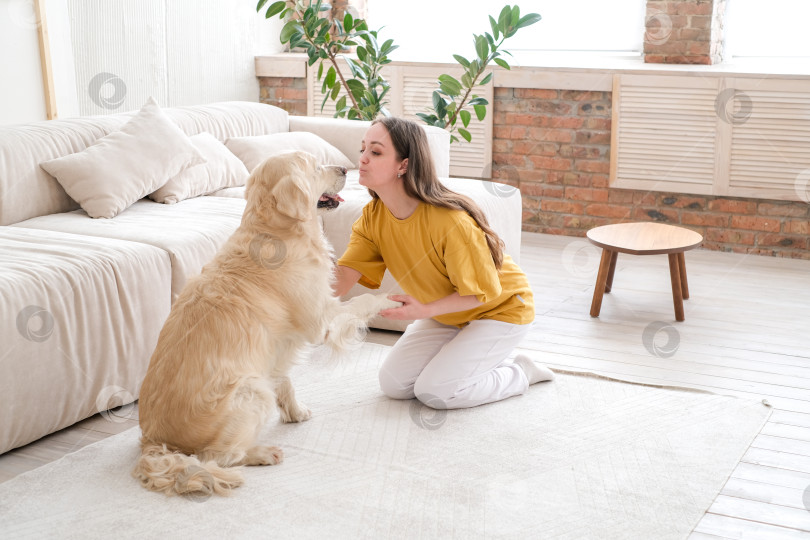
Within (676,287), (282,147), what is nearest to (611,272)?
(676,287)

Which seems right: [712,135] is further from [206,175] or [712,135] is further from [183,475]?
[183,475]

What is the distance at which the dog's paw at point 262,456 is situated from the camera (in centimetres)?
238

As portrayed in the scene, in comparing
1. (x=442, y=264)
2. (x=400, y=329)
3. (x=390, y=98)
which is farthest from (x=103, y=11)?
(x=442, y=264)

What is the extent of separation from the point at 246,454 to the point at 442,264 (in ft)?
2.68

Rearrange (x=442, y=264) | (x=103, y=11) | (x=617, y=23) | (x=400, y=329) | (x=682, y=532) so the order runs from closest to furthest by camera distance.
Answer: (x=682, y=532)
(x=442, y=264)
(x=400, y=329)
(x=103, y=11)
(x=617, y=23)

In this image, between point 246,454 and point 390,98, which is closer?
point 246,454

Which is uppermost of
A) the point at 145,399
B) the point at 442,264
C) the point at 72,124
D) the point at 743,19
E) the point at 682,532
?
the point at 743,19

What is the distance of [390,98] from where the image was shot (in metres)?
5.68

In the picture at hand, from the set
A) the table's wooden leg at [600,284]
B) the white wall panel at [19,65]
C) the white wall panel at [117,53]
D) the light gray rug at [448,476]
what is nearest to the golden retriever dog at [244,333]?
the light gray rug at [448,476]

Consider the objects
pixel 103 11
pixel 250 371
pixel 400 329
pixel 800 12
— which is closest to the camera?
pixel 250 371

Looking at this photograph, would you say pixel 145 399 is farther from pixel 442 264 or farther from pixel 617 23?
pixel 617 23

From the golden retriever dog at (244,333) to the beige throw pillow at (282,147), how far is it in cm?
185

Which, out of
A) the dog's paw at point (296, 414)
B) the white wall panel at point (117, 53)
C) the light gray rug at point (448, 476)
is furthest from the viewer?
the white wall panel at point (117, 53)

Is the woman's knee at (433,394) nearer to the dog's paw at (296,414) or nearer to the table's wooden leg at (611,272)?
the dog's paw at (296,414)
